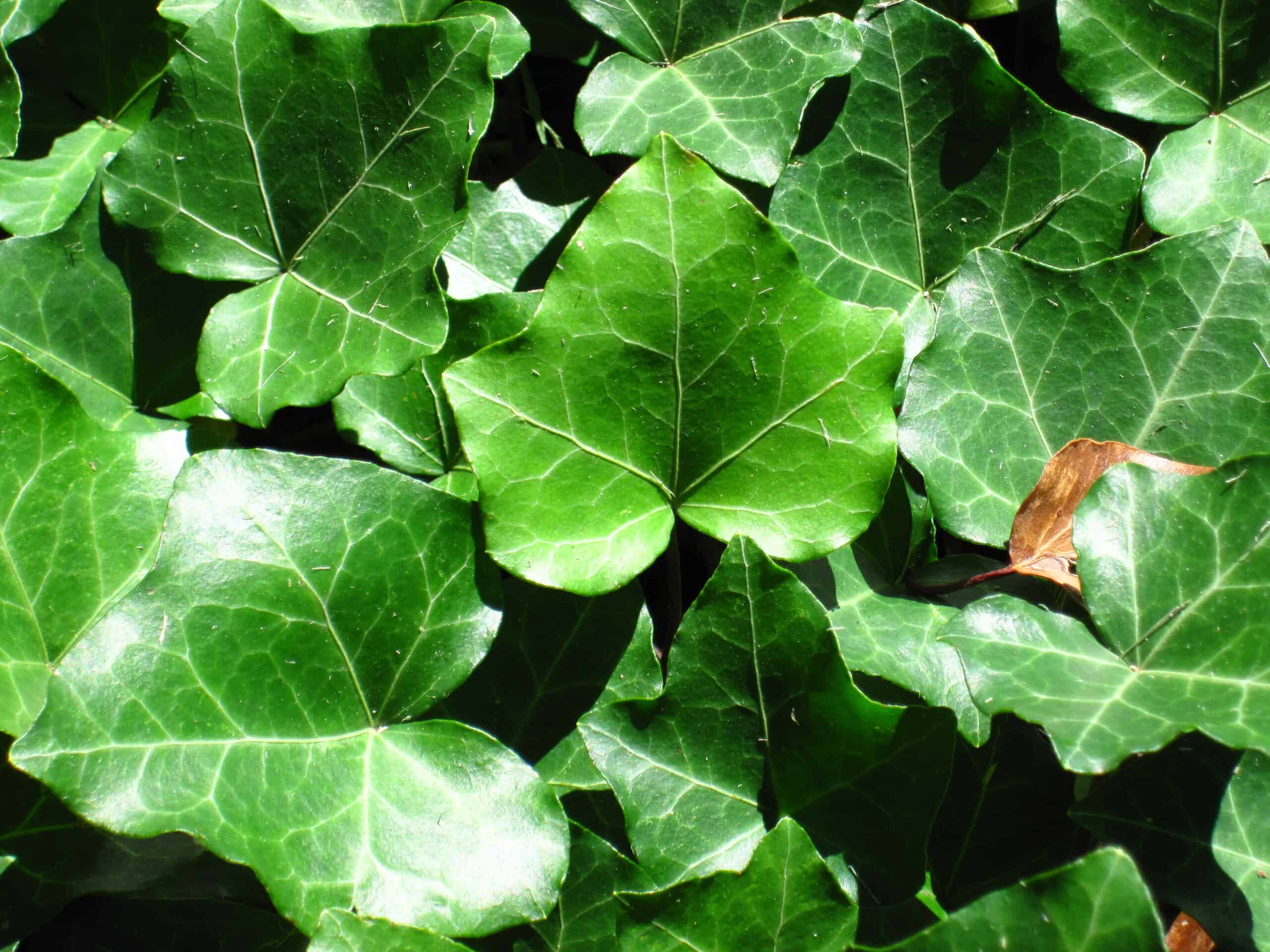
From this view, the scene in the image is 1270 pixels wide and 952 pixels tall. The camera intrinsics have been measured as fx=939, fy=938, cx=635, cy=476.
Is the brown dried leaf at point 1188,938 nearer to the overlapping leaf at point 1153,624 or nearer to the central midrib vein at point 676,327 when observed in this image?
the overlapping leaf at point 1153,624

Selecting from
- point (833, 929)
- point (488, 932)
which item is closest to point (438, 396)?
point (488, 932)

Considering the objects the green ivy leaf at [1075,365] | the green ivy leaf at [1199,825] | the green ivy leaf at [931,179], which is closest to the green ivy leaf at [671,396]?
the green ivy leaf at [1075,365]

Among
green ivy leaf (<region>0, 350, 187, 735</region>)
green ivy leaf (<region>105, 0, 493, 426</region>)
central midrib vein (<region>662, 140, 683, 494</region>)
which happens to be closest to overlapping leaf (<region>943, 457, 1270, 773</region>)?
central midrib vein (<region>662, 140, 683, 494</region>)

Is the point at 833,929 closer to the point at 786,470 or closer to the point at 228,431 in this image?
the point at 786,470

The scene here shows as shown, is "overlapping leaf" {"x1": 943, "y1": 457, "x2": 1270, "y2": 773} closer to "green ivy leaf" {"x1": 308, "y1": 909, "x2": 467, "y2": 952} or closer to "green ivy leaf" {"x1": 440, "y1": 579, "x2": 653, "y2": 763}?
"green ivy leaf" {"x1": 440, "y1": 579, "x2": 653, "y2": 763}

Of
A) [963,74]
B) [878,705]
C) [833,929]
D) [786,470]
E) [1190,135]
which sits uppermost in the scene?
[963,74]

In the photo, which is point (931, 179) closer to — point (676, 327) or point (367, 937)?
point (676, 327)

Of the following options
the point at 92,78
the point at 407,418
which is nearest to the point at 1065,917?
the point at 407,418
